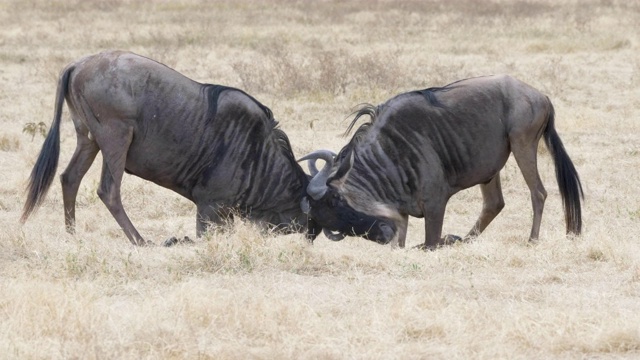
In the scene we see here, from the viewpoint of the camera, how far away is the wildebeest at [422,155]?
22.2ft

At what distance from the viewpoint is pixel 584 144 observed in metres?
10.1

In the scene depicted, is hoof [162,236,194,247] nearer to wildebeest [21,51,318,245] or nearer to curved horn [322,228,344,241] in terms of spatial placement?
wildebeest [21,51,318,245]

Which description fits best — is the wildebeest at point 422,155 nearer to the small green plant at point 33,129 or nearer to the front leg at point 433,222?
the front leg at point 433,222

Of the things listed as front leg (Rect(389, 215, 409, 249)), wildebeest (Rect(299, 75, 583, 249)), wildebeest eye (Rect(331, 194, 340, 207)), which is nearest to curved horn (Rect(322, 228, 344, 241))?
wildebeest (Rect(299, 75, 583, 249))

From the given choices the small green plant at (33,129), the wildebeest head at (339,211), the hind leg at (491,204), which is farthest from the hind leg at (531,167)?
the small green plant at (33,129)

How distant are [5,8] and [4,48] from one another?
376 inches

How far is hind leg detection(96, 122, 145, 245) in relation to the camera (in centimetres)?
651

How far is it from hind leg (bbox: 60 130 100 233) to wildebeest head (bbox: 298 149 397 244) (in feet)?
4.72

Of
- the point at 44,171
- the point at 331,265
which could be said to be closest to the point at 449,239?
the point at 331,265

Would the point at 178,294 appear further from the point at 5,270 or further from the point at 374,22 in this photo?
the point at 374,22

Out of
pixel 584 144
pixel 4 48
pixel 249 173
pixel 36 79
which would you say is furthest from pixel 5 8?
pixel 249 173

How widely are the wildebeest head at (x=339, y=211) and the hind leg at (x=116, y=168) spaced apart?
1112 millimetres

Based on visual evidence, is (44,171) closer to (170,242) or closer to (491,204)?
(170,242)

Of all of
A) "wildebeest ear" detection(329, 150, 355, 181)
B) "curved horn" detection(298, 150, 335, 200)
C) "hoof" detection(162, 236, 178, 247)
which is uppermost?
"wildebeest ear" detection(329, 150, 355, 181)
